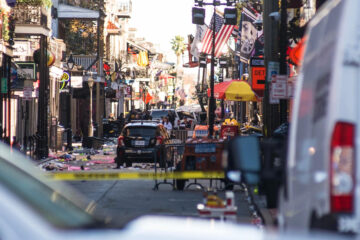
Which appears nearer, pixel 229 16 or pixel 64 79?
pixel 229 16

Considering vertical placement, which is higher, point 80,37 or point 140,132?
point 80,37

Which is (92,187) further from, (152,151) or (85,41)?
(85,41)

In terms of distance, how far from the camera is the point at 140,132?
3061 centimetres

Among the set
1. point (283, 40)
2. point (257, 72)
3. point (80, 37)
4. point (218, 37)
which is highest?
point (80, 37)

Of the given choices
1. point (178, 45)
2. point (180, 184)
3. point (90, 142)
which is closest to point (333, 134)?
point (180, 184)

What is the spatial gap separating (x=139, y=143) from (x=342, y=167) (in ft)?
85.2

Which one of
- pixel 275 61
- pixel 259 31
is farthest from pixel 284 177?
pixel 259 31

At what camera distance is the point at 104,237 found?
11.0 ft

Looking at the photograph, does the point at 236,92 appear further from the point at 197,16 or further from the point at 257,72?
the point at 257,72

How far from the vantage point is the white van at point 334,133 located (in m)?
4.45

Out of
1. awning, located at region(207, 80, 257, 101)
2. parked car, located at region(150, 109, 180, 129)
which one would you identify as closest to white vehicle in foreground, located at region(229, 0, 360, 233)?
awning, located at region(207, 80, 257, 101)

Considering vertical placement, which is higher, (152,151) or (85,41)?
(85,41)

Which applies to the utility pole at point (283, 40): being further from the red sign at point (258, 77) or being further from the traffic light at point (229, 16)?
the traffic light at point (229, 16)

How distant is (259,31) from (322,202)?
37.3 m
